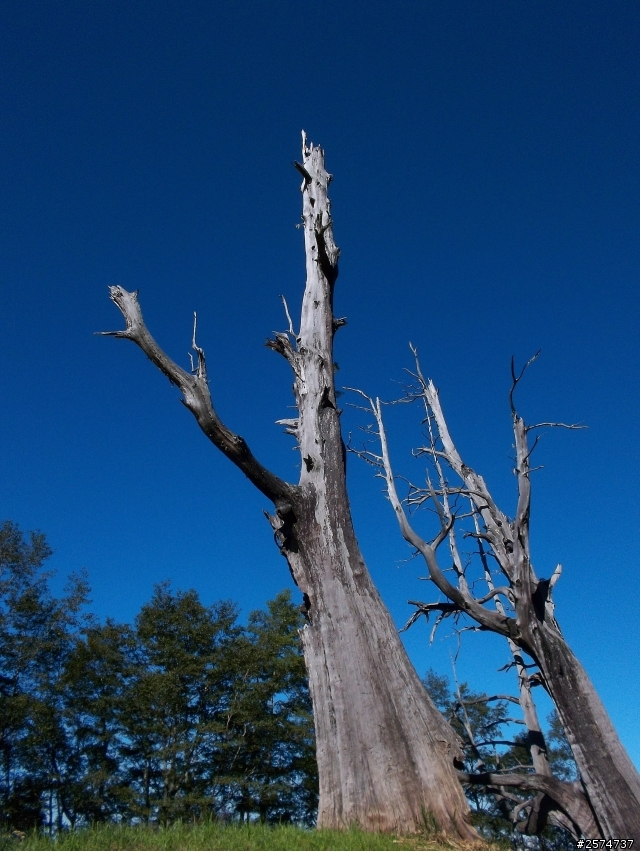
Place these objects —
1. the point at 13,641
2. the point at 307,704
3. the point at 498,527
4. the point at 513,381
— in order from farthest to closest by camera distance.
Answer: the point at 307,704 → the point at 13,641 → the point at 498,527 → the point at 513,381

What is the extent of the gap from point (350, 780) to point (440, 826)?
75 centimetres

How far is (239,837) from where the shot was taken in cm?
411

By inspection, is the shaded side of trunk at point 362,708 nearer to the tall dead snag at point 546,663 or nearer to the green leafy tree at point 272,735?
the tall dead snag at point 546,663

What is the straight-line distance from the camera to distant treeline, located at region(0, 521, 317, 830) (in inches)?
796

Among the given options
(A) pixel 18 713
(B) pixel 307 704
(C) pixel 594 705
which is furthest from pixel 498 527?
(A) pixel 18 713

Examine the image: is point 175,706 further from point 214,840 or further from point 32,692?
point 214,840

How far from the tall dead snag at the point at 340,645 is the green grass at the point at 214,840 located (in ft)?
0.94

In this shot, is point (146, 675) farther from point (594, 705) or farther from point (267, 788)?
point (594, 705)

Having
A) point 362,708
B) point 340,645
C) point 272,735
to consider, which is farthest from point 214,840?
point 272,735

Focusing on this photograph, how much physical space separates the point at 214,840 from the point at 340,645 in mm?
1752

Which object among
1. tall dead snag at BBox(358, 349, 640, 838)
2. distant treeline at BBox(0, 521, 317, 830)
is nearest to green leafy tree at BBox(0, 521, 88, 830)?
distant treeline at BBox(0, 521, 317, 830)

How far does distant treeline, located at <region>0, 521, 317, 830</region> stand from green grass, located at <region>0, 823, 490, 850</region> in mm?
17875

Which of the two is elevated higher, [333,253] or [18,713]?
[333,253]

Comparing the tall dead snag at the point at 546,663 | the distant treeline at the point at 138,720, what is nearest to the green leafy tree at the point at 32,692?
the distant treeline at the point at 138,720
